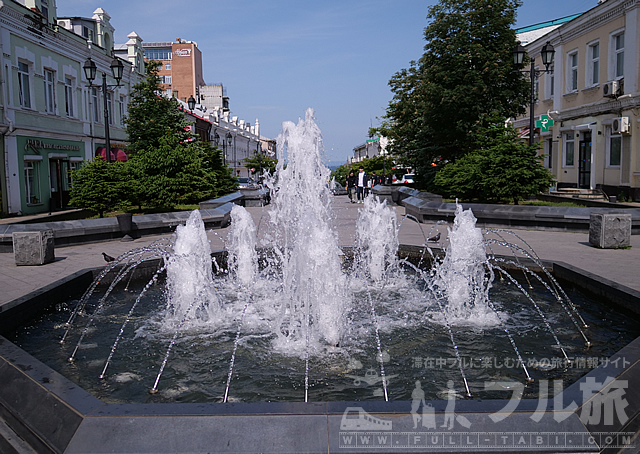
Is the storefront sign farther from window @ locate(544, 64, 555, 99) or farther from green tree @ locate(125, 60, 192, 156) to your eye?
window @ locate(544, 64, 555, 99)

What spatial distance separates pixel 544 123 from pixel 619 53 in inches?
279

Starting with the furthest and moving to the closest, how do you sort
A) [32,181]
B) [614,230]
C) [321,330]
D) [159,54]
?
[159,54] → [32,181] → [614,230] → [321,330]

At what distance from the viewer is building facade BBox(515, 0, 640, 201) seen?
21.6 metres

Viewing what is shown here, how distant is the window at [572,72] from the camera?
88.6ft

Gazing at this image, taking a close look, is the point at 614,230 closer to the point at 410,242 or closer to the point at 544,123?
the point at 410,242

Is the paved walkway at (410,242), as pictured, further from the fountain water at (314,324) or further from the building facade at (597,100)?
the building facade at (597,100)

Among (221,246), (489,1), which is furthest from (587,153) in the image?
(221,246)

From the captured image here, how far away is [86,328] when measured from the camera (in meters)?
6.16

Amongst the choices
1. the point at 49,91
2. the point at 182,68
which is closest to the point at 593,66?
the point at 49,91

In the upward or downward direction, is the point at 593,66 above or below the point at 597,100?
above

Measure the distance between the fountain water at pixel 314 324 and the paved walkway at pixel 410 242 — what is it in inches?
45.8

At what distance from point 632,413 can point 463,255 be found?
187 inches

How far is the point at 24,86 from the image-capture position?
75.5 feet

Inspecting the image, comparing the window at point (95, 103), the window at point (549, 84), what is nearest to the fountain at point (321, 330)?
the window at point (95, 103)
